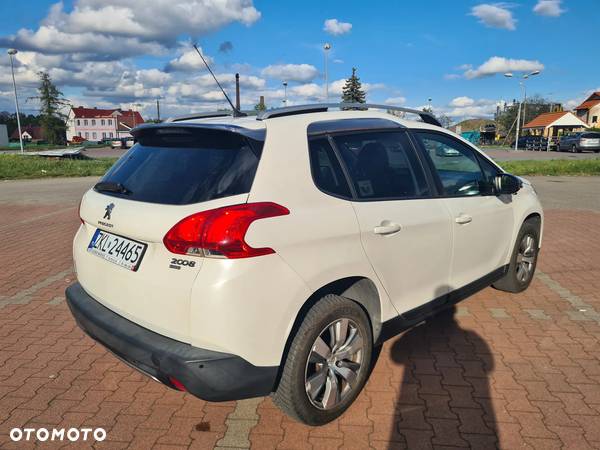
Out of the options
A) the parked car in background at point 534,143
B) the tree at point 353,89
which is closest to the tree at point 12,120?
the tree at point 353,89

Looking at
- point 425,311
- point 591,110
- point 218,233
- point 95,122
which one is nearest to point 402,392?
point 425,311

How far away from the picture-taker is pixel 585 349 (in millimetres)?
3570

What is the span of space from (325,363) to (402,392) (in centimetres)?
74

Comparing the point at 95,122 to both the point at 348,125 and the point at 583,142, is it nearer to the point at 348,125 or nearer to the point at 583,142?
the point at 583,142

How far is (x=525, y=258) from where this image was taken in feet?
15.3

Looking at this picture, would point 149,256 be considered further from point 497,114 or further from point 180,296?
point 497,114

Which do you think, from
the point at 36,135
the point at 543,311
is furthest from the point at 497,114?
the point at 36,135

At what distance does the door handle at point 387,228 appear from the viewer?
106 inches

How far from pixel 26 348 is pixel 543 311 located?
4.55m

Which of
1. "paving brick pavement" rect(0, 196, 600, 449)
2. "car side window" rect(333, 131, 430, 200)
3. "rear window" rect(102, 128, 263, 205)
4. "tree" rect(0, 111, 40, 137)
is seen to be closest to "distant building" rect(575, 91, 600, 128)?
"paving brick pavement" rect(0, 196, 600, 449)

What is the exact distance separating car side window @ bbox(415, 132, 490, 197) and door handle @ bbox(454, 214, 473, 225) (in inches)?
6.6

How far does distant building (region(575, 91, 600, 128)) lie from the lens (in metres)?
77.0

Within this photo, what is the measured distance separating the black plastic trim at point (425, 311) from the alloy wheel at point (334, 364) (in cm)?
28

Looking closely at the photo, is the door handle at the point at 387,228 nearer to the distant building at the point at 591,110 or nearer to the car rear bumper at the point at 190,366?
the car rear bumper at the point at 190,366
